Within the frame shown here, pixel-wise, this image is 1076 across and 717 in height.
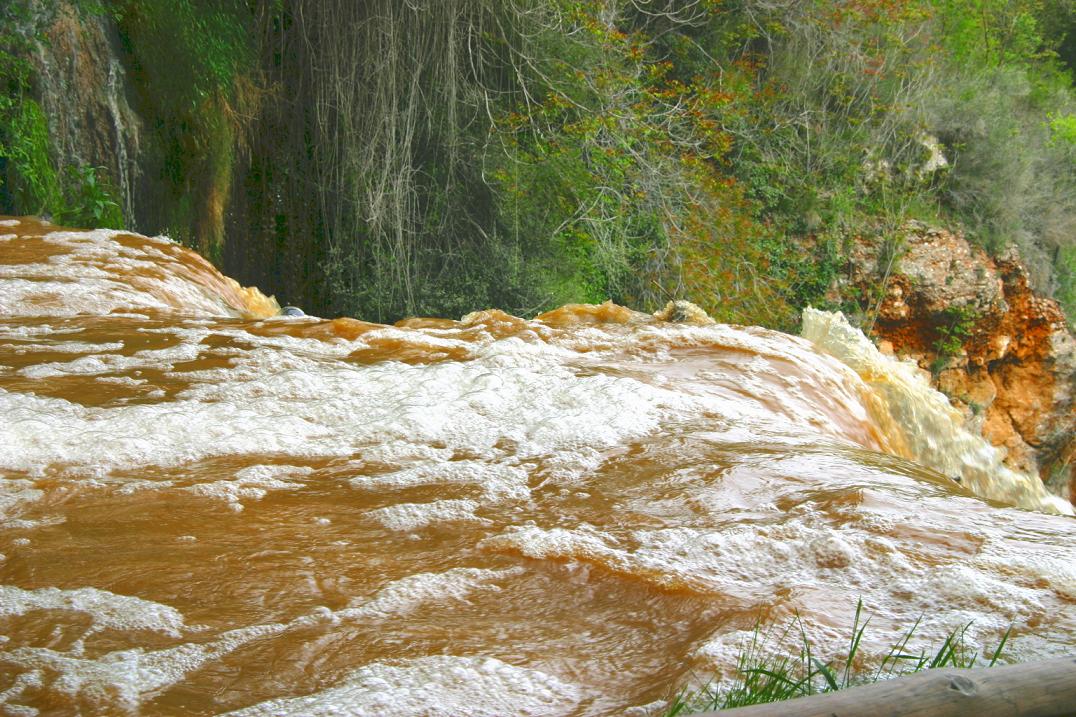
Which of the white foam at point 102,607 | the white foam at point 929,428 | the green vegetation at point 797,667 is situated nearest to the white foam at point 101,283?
the white foam at point 102,607

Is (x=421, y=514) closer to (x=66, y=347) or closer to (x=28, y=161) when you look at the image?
(x=66, y=347)

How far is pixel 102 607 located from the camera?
2309mm

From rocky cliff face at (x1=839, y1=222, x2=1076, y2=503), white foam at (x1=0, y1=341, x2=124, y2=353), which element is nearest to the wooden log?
white foam at (x1=0, y1=341, x2=124, y2=353)

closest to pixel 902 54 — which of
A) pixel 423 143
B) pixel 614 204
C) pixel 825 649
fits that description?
pixel 614 204

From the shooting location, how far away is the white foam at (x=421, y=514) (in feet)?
9.43

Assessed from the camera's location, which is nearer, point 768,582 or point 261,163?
point 768,582

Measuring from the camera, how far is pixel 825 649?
2.05m

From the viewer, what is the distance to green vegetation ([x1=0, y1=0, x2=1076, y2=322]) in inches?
330

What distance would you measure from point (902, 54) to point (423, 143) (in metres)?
6.46

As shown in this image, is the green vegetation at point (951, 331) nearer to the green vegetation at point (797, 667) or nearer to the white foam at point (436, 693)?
the green vegetation at point (797, 667)

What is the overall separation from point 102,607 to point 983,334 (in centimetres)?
1176

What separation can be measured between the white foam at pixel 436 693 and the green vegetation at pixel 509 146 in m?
6.10

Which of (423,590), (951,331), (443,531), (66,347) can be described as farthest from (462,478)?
(951,331)

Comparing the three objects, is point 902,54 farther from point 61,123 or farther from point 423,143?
point 61,123
